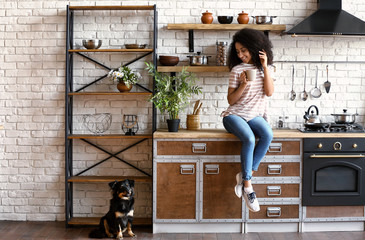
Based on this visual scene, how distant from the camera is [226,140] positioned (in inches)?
158

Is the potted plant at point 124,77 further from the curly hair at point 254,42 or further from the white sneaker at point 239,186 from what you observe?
the white sneaker at point 239,186

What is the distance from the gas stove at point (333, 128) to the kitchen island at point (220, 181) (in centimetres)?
12

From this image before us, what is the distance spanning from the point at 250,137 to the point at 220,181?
55 cm

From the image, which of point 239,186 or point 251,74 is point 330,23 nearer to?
point 251,74

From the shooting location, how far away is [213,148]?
13.2 ft

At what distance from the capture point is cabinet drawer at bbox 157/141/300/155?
402 centimetres

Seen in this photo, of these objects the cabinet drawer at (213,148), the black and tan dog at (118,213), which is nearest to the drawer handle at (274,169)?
the cabinet drawer at (213,148)

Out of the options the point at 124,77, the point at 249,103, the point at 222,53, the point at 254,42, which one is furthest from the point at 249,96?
the point at 124,77

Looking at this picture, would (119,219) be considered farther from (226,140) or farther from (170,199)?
(226,140)

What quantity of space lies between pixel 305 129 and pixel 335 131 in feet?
0.91

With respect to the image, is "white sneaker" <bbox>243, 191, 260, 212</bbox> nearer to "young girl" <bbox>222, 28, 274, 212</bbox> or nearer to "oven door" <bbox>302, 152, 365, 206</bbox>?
"young girl" <bbox>222, 28, 274, 212</bbox>

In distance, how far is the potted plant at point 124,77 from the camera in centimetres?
424

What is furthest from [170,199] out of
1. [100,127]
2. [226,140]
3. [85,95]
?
[85,95]

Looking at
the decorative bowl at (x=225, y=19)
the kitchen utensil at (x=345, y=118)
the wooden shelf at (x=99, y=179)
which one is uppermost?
the decorative bowl at (x=225, y=19)
